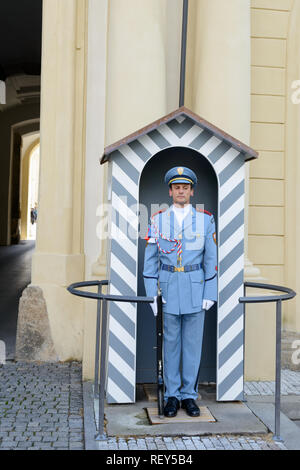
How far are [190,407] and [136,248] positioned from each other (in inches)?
49.0

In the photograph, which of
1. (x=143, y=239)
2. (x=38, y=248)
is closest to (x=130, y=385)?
(x=143, y=239)

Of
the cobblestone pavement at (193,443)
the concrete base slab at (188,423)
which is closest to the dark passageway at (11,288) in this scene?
the concrete base slab at (188,423)

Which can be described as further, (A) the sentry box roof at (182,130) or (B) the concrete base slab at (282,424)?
(A) the sentry box roof at (182,130)

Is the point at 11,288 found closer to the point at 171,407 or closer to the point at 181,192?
the point at 171,407

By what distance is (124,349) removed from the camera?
4.09 meters

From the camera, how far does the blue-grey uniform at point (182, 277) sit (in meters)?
3.81

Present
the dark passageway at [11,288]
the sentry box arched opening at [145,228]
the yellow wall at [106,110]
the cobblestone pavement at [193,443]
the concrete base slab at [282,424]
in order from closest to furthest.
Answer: the cobblestone pavement at [193,443], the concrete base slab at [282,424], the sentry box arched opening at [145,228], the yellow wall at [106,110], the dark passageway at [11,288]

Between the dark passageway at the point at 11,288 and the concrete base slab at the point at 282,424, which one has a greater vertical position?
the dark passageway at the point at 11,288

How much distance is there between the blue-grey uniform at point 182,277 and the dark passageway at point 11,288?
2.23 metres

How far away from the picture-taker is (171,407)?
12.3ft

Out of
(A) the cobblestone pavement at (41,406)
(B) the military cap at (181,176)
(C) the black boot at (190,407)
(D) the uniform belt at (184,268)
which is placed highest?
(B) the military cap at (181,176)

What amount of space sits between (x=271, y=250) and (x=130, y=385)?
8.08ft

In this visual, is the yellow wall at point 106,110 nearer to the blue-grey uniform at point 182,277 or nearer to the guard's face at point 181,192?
the blue-grey uniform at point 182,277

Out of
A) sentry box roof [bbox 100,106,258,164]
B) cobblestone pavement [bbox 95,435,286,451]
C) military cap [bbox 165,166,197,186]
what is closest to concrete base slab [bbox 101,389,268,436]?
cobblestone pavement [bbox 95,435,286,451]
